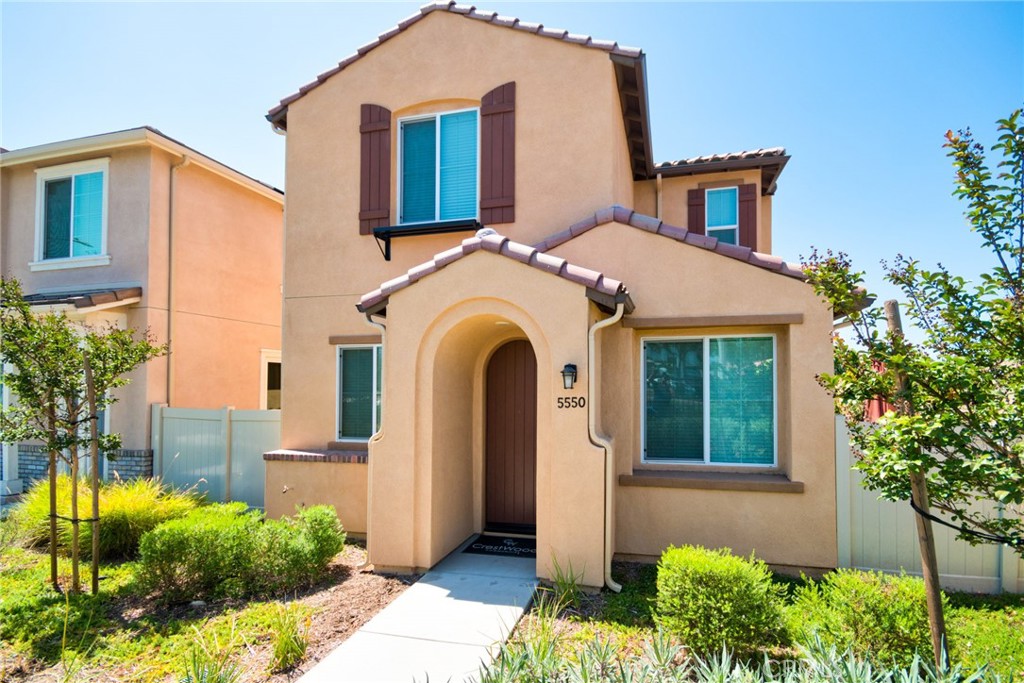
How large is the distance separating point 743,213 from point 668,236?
4977 mm

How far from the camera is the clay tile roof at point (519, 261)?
661 cm

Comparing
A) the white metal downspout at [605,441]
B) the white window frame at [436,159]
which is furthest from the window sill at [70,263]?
the white metal downspout at [605,441]

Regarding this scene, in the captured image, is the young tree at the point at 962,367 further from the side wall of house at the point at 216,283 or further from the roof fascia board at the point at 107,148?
the roof fascia board at the point at 107,148

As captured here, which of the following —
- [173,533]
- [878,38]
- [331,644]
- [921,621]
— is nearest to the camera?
[921,621]

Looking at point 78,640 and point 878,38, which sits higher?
point 878,38

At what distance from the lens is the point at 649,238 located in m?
7.82

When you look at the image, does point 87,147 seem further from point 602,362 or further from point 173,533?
point 602,362

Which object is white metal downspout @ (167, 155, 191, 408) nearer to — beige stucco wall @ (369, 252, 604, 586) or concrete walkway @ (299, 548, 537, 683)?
beige stucco wall @ (369, 252, 604, 586)

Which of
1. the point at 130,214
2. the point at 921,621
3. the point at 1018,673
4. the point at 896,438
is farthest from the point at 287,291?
the point at 1018,673

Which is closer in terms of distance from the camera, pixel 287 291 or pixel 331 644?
pixel 331 644

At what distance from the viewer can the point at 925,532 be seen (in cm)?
411

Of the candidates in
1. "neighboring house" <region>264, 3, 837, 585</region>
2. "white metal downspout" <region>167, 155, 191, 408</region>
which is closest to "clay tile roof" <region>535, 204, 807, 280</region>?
"neighboring house" <region>264, 3, 837, 585</region>

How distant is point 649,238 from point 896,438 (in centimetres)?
482

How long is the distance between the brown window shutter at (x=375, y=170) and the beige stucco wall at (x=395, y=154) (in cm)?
15
